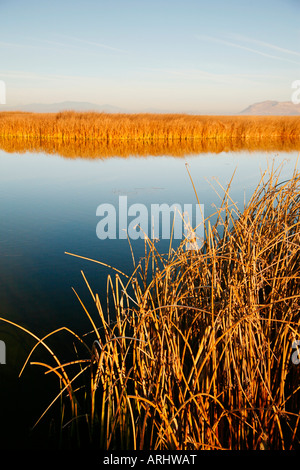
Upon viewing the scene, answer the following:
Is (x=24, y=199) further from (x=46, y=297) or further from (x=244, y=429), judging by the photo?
(x=244, y=429)

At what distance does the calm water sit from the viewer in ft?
10.4

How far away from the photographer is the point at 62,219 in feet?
20.4

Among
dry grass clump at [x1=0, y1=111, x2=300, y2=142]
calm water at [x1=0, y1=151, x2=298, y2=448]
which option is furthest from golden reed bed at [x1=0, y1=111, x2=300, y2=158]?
calm water at [x1=0, y1=151, x2=298, y2=448]

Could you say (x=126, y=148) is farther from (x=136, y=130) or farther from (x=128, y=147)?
(x=136, y=130)

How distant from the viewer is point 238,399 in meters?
1.70

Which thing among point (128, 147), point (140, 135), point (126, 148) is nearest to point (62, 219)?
point (126, 148)

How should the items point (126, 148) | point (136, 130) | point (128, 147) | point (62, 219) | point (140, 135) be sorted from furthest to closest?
point (140, 135) → point (136, 130) → point (128, 147) → point (126, 148) → point (62, 219)

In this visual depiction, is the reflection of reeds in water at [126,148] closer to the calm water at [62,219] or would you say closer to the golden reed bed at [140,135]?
the golden reed bed at [140,135]

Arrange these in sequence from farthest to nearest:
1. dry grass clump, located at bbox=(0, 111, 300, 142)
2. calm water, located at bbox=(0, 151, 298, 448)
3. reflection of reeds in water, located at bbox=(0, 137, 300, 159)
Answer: dry grass clump, located at bbox=(0, 111, 300, 142) < reflection of reeds in water, located at bbox=(0, 137, 300, 159) < calm water, located at bbox=(0, 151, 298, 448)

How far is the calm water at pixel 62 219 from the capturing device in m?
3.17

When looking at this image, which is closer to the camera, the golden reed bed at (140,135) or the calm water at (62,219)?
the calm water at (62,219)

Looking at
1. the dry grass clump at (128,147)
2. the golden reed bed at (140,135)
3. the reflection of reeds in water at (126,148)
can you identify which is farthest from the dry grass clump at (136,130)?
the reflection of reeds in water at (126,148)

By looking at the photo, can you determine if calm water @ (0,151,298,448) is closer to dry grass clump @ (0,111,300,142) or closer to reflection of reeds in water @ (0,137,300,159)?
reflection of reeds in water @ (0,137,300,159)
